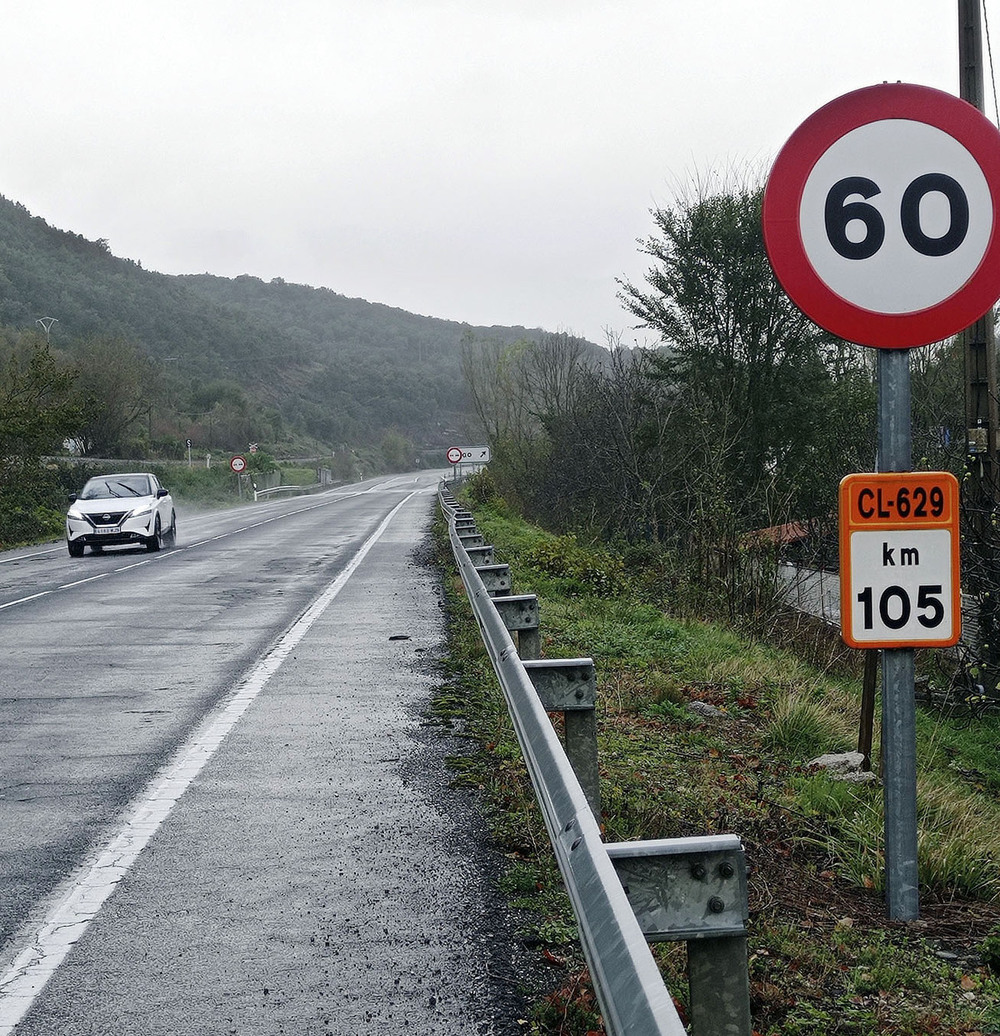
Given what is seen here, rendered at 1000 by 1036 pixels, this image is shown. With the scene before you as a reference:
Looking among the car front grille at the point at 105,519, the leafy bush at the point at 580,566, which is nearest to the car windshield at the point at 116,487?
the car front grille at the point at 105,519

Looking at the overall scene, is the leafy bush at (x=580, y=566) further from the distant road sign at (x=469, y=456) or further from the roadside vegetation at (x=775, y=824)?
the distant road sign at (x=469, y=456)

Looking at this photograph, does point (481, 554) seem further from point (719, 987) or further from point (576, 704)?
point (719, 987)

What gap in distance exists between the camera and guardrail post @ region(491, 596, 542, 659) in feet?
24.5

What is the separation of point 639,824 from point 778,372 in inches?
986

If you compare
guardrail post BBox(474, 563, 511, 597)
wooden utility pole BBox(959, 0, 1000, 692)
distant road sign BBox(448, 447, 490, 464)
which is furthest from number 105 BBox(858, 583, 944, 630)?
distant road sign BBox(448, 447, 490, 464)

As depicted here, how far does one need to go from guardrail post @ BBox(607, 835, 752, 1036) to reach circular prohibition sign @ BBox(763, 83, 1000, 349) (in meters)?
1.95

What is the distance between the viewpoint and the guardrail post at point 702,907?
8.27 feet

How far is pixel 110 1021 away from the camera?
3.55 m

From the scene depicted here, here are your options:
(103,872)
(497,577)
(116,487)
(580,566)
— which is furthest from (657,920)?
(116,487)

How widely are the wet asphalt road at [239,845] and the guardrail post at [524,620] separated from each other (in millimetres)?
749

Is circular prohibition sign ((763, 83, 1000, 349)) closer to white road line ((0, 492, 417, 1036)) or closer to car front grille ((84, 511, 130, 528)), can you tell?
white road line ((0, 492, 417, 1036))

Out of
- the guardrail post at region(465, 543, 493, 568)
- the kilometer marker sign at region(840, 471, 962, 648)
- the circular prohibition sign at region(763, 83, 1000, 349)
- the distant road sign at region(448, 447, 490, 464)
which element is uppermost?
the circular prohibition sign at region(763, 83, 1000, 349)

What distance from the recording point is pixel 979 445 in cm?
1205

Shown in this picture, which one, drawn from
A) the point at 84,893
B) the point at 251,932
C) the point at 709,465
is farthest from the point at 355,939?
the point at 709,465
